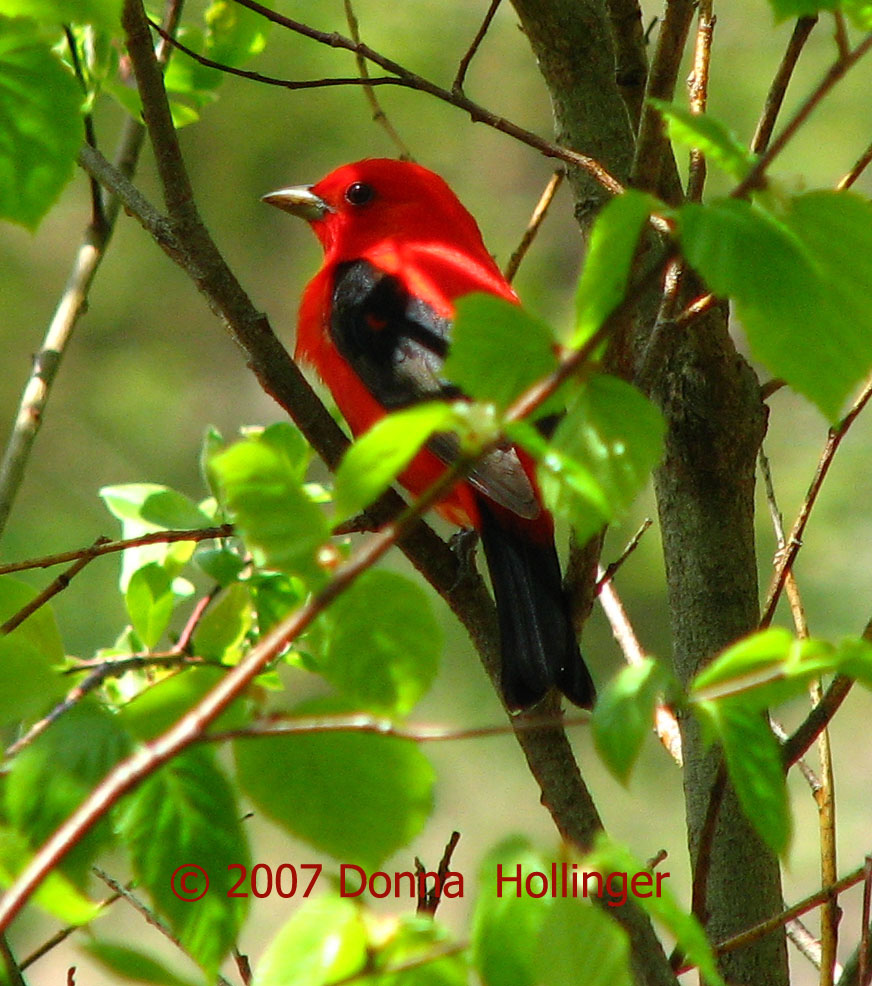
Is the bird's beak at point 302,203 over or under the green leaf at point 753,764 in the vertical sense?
over

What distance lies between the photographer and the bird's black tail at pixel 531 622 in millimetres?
2303

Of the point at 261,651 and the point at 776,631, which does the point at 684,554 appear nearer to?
the point at 776,631

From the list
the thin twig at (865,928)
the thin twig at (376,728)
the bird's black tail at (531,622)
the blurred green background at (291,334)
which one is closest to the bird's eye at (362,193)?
the bird's black tail at (531,622)

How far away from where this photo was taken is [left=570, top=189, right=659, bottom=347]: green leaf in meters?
0.79

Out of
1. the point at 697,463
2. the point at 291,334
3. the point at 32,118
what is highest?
the point at 291,334

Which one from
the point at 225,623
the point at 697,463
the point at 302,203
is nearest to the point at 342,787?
the point at 225,623

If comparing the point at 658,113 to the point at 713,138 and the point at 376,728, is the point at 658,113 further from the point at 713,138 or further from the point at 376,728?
A: the point at 376,728

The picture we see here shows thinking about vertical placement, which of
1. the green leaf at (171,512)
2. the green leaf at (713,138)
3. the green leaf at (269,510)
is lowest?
the green leaf at (269,510)

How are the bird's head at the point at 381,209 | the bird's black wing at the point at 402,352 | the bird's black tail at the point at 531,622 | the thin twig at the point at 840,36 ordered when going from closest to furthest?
the thin twig at the point at 840,36 < the bird's black tail at the point at 531,622 < the bird's black wing at the point at 402,352 < the bird's head at the point at 381,209

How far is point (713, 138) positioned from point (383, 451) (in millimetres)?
339

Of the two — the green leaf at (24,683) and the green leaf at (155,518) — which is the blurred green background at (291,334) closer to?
the green leaf at (155,518)

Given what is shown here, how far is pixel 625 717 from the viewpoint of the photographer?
2.76ft

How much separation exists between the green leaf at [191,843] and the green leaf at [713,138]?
540 mm

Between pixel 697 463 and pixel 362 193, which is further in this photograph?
pixel 362 193
